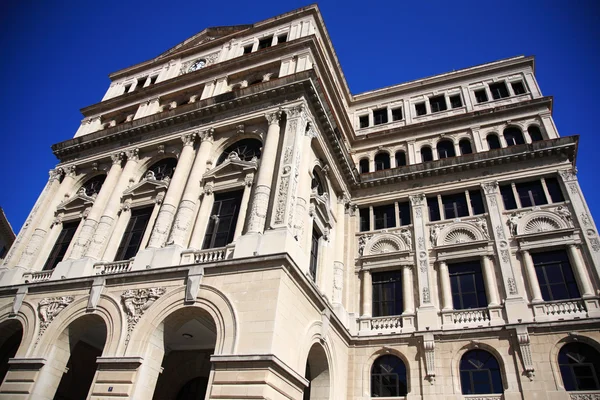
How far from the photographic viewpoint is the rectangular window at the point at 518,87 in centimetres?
2838

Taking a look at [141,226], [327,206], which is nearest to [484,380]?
[327,206]

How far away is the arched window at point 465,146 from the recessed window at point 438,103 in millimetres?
3492

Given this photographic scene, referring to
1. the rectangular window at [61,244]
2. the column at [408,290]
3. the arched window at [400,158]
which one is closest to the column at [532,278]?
the column at [408,290]

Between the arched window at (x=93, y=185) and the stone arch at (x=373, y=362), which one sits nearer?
the stone arch at (x=373, y=362)

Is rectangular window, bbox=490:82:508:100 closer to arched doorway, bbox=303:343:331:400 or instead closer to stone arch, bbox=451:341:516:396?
stone arch, bbox=451:341:516:396

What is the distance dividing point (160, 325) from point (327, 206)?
1074cm

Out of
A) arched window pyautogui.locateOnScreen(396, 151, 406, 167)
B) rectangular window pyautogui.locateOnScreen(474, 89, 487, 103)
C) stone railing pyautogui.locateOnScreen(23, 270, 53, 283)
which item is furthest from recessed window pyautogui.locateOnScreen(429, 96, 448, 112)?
stone railing pyautogui.locateOnScreen(23, 270, 53, 283)

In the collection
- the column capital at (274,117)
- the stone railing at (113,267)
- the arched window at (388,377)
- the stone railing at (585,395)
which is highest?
the column capital at (274,117)

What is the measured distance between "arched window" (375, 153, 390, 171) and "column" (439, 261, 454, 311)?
8494 millimetres

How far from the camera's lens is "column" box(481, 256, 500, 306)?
2088 cm

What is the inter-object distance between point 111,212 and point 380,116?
65.4ft

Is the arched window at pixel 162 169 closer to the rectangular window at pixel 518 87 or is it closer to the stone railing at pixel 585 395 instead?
the stone railing at pixel 585 395

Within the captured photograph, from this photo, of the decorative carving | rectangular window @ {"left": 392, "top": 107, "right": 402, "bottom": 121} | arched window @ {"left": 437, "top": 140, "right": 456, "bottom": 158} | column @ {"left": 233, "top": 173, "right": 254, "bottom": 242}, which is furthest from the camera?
rectangular window @ {"left": 392, "top": 107, "right": 402, "bottom": 121}

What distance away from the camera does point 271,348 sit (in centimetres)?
1387
